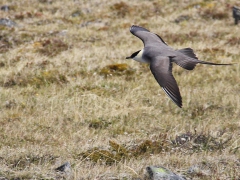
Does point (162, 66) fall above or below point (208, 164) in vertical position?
above

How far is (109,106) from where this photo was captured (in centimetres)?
855

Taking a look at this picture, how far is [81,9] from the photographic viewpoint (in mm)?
23000

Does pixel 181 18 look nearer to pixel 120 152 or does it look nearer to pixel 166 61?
pixel 166 61

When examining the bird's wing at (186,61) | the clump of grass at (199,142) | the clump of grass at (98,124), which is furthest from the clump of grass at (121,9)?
the clump of grass at (199,142)

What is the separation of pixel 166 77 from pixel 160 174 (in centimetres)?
199

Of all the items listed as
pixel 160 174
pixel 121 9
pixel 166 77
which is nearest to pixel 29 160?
pixel 160 174

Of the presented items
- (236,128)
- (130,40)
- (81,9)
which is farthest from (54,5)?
(236,128)

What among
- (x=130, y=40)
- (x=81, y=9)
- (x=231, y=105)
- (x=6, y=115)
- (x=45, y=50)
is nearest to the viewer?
(x=6, y=115)

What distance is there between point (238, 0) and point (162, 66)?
1922cm

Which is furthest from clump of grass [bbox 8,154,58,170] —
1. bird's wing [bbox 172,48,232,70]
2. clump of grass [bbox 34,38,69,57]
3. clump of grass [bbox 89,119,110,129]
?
clump of grass [bbox 34,38,69,57]

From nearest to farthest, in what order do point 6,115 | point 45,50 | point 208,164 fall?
point 208,164
point 6,115
point 45,50

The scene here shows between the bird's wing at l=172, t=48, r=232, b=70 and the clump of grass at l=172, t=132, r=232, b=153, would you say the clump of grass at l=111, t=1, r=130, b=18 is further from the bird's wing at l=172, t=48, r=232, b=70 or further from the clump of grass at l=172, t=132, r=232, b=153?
the clump of grass at l=172, t=132, r=232, b=153

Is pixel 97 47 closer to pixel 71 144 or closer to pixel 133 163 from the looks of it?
pixel 71 144

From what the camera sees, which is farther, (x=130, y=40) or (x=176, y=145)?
(x=130, y=40)
